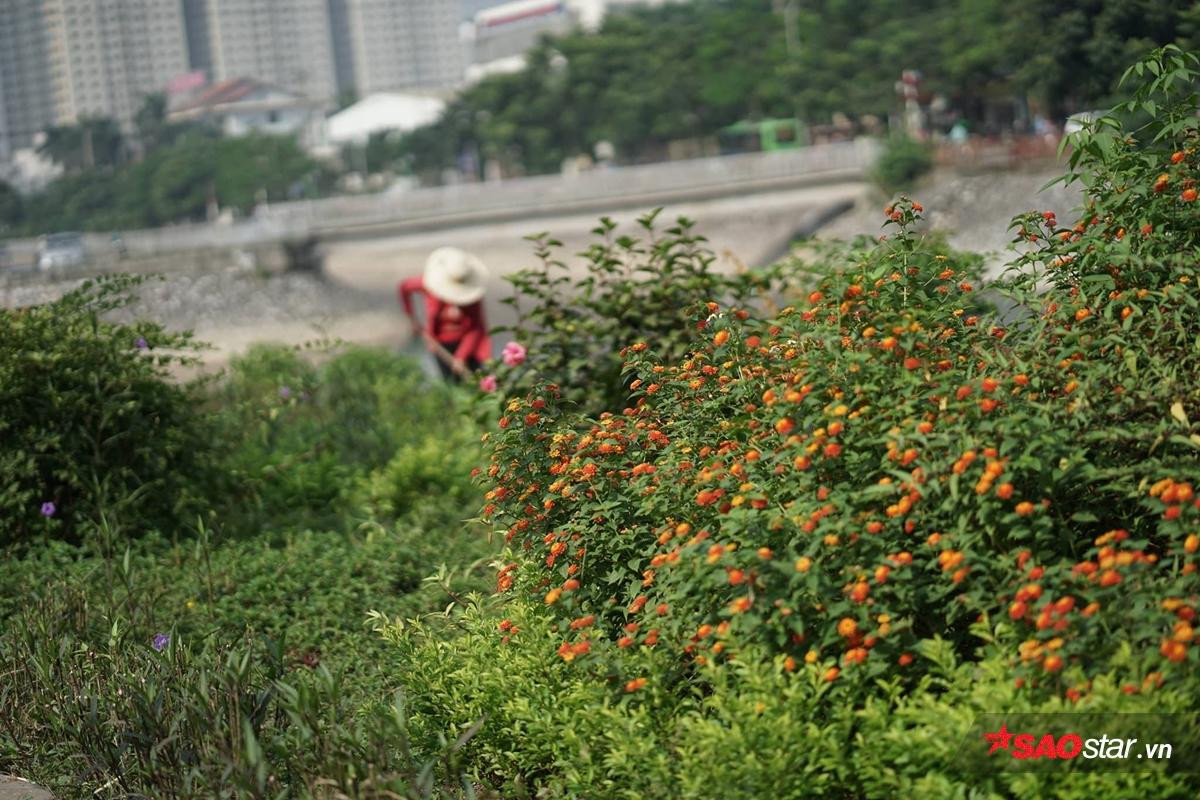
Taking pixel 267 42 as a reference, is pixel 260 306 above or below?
below

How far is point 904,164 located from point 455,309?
19.9m

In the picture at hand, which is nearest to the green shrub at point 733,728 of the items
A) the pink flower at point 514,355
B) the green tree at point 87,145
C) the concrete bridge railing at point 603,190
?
the pink flower at point 514,355

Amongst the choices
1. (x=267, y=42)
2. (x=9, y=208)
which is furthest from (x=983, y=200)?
(x=267, y=42)

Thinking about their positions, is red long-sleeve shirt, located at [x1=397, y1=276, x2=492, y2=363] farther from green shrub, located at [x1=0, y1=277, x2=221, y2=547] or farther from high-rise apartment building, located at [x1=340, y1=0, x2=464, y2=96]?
high-rise apartment building, located at [x1=340, y1=0, x2=464, y2=96]

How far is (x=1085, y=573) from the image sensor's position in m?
2.76

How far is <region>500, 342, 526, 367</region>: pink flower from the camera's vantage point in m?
6.38

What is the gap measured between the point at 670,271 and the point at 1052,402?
338 cm

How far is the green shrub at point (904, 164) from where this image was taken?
27.8 metres

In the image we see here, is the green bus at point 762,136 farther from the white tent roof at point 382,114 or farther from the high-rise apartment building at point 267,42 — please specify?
the high-rise apartment building at point 267,42

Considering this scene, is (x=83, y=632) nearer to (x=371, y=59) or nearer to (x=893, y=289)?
(x=893, y=289)

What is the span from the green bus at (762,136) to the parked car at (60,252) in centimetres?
2113

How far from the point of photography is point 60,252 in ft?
115

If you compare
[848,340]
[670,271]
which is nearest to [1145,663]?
[848,340]

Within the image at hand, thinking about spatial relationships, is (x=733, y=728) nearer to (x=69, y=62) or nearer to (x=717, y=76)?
(x=717, y=76)
